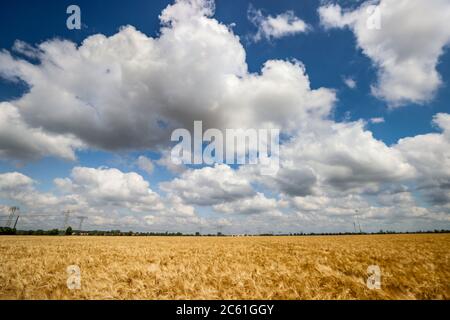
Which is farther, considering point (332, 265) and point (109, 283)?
point (332, 265)

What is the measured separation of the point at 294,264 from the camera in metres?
10.4

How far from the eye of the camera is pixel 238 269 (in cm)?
936
